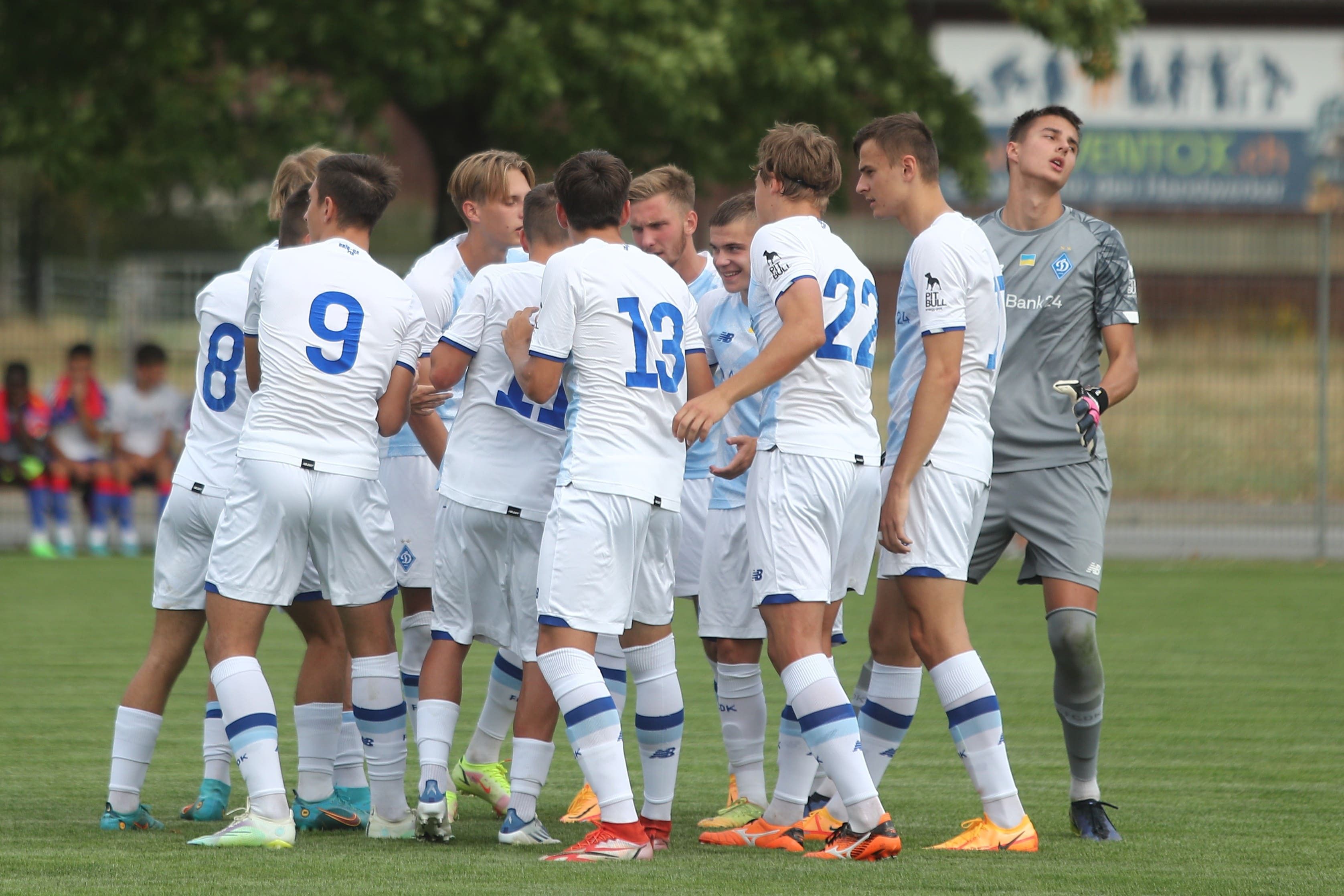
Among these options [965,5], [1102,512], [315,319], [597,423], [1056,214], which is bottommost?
[1102,512]

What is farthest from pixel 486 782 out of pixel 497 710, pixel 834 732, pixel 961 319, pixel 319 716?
pixel 961 319

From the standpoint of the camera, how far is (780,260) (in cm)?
493

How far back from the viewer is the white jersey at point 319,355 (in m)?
4.96

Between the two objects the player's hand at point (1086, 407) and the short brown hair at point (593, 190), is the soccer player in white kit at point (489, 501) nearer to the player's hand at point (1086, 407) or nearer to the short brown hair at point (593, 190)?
the short brown hair at point (593, 190)

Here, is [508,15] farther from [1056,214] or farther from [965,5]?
[965,5]

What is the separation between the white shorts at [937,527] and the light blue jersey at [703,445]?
112 centimetres

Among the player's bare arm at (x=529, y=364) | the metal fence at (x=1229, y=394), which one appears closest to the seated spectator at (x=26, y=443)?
the metal fence at (x=1229, y=394)

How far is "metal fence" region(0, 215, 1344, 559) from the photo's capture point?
1413 cm

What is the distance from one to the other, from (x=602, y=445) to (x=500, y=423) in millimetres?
571

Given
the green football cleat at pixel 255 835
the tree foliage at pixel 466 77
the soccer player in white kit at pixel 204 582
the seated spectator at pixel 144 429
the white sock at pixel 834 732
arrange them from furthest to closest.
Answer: the seated spectator at pixel 144 429
the tree foliage at pixel 466 77
the soccer player in white kit at pixel 204 582
the green football cleat at pixel 255 835
the white sock at pixel 834 732

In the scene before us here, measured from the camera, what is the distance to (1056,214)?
5.75 metres

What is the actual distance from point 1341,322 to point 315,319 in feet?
40.3

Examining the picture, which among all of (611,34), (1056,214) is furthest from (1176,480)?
(1056,214)

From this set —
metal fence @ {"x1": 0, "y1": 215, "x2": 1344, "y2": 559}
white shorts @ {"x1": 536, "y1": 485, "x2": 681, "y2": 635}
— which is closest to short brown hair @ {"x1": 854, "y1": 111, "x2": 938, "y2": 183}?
white shorts @ {"x1": 536, "y1": 485, "x2": 681, "y2": 635}
